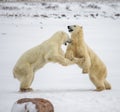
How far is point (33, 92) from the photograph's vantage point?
13.1ft

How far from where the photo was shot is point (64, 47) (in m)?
7.17

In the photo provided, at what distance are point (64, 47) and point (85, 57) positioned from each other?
3172 mm

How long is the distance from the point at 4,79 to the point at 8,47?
2.21 metres

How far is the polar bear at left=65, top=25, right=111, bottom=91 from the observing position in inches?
158

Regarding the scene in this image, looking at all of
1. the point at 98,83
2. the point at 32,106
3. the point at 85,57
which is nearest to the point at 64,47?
the point at 98,83

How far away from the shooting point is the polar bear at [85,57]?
13.2 ft

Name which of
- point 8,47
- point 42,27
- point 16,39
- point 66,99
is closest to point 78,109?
point 66,99

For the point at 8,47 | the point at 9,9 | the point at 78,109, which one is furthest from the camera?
the point at 9,9

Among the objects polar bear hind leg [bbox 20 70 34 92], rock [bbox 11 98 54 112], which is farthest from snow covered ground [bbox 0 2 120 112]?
rock [bbox 11 98 54 112]

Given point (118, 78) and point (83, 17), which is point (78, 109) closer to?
point (118, 78)

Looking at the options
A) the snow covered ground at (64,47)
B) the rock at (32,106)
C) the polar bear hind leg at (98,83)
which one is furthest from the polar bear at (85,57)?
the rock at (32,106)

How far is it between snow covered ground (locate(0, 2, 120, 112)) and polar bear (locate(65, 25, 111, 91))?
14 cm

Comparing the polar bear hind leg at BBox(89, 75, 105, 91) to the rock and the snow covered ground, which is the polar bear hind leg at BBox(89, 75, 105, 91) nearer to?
the snow covered ground

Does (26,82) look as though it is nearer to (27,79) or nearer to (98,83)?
(27,79)
